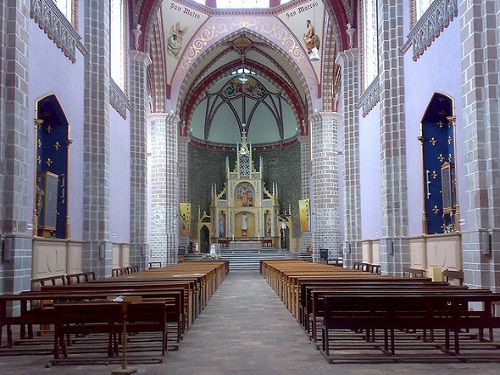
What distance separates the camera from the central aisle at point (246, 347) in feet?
19.8

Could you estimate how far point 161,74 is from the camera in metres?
29.6

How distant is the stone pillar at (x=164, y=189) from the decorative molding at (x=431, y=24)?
57.0 ft

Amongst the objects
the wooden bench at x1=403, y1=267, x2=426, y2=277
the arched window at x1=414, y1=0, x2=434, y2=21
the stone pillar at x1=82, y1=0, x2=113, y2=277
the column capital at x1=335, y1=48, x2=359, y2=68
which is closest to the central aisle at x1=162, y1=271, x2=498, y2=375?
the wooden bench at x1=403, y1=267, x2=426, y2=277

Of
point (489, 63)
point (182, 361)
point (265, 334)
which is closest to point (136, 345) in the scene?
point (182, 361)

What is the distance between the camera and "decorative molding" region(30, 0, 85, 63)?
11.7 meters

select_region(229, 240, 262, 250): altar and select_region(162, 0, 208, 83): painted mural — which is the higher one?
select_region(162, 0, 208, 83): painted mural

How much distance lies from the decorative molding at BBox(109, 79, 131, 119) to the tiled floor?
947cm

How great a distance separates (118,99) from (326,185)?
45.2 ft

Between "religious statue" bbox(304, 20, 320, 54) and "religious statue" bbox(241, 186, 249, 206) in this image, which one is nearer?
"religious statue" bbox(304, 20, 320, 54)

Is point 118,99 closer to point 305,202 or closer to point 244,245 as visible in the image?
point 305,202

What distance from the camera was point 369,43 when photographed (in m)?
19.7

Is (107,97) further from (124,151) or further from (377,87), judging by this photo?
(377,87)

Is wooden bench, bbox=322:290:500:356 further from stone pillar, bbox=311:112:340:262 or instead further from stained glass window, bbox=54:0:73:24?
stone pillar, bbox=311:112:340:262

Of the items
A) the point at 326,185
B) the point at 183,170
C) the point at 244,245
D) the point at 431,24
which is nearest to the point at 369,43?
the point at 431,24
